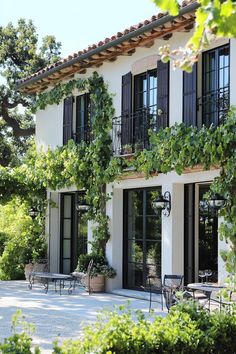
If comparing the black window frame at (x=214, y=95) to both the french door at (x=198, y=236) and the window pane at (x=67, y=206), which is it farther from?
the window pane at (x=67, y=206)

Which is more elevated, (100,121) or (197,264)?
(100,121)

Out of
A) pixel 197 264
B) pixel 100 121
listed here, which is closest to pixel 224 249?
pixel 197 264

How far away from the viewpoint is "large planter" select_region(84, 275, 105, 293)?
14.4m

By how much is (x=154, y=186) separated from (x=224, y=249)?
2949 mm

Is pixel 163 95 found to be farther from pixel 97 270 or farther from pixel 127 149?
pixel 97 270

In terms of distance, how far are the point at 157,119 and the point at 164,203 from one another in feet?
5.92

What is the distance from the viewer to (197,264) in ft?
42.1

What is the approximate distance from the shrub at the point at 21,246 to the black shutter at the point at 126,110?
199 inches

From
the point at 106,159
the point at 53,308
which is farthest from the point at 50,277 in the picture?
the point at 106,159

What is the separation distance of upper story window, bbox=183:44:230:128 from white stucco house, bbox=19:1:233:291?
0.02 m

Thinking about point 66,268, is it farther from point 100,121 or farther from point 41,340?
point 41,340

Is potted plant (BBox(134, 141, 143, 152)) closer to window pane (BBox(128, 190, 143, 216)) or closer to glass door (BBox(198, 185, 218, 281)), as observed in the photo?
window pane (BBox(128, 190, 143, 216))

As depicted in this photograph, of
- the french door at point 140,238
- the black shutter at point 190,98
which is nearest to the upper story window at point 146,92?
the black shutter at point 190,98

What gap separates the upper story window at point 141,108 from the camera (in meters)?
12.9
